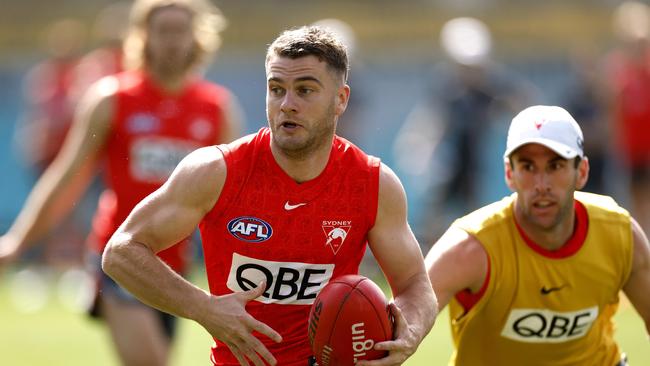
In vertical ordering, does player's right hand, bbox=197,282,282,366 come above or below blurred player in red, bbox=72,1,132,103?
below

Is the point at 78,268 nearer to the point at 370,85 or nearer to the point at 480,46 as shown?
the point at 370,85

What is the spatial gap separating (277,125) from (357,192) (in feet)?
1.54

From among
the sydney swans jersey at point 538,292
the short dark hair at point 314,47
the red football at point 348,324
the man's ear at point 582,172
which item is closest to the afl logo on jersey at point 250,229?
the red football at point 348,324

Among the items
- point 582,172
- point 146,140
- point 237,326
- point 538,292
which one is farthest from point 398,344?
point 146,140

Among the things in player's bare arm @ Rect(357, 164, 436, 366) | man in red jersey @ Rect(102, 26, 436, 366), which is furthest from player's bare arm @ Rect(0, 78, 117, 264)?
player's bare arm @ Rect(357, 164, 436, 366)

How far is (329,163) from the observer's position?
5.54 metres

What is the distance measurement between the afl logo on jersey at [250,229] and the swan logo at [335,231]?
0.78 ft

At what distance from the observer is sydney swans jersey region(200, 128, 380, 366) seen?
212 inches

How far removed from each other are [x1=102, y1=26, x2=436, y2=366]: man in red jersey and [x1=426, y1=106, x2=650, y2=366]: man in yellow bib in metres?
0.60

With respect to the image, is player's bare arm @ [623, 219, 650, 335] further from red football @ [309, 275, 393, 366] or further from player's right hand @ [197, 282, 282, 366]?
player's right hand @ [197, 282, 282, 366]

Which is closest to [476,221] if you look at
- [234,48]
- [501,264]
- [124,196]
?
[501,264]

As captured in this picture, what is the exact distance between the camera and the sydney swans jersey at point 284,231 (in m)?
5.38

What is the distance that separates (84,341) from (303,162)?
6.54 meters

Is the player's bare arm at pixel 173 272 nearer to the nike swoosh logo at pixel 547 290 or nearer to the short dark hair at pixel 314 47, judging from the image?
the short dark hair at pixel 314 47
